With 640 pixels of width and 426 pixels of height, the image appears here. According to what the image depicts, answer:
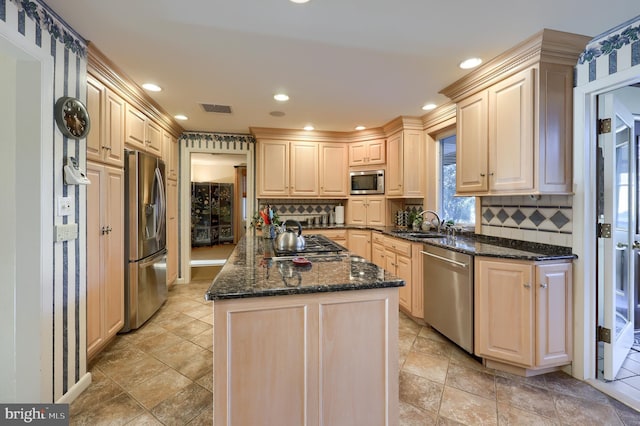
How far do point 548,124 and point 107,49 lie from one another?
327cm

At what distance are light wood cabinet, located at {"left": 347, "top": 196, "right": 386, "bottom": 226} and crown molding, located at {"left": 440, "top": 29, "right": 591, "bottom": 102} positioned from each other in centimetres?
226

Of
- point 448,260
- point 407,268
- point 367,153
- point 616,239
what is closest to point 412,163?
point 367,153

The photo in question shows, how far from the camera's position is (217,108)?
3.44 metres

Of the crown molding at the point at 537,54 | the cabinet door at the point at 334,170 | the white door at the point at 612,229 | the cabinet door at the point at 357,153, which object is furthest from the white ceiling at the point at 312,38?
the cabinet door at the point at 334,170

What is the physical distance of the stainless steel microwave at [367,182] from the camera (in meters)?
4.33

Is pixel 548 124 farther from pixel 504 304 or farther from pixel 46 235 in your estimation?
pixel 46 235

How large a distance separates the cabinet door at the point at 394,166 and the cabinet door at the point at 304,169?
3.66ft

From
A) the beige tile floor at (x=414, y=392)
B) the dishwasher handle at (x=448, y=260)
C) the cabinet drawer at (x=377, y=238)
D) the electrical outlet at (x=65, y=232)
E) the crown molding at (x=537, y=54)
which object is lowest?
the beige tile floor at (x=414, y=392)

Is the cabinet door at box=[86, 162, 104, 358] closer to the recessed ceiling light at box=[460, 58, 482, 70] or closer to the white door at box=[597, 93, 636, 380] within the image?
the recessed ceiling light at box=[460, 58, 482, 70]

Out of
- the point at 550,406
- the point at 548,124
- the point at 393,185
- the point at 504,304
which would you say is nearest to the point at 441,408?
the point at 550,406

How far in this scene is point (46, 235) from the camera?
164 centimetres

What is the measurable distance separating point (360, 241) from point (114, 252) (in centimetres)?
297

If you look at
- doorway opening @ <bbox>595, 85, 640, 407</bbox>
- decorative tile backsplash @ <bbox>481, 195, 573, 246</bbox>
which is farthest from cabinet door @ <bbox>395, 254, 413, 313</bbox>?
doorway opening @ <bbox>595, 85, 640, 407</bbox>

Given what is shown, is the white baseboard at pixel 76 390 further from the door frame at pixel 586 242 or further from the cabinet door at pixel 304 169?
the door frame at pixel 586 242
